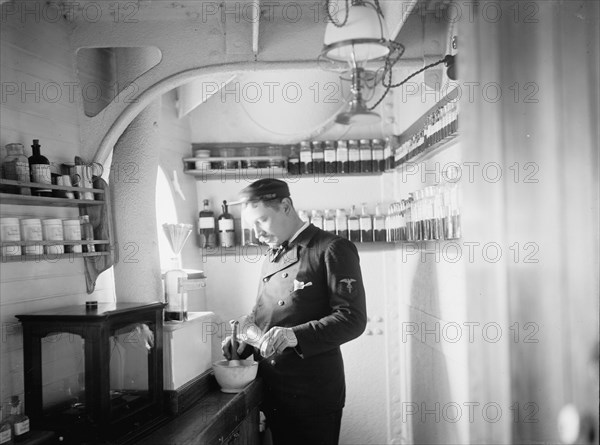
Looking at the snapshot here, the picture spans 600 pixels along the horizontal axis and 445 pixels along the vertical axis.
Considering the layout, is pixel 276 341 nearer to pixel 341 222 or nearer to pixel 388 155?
pixel 341 222

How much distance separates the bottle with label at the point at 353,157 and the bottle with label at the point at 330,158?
0.45ft

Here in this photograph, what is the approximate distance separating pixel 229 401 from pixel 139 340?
54cm

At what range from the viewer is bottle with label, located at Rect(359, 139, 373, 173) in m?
5.11

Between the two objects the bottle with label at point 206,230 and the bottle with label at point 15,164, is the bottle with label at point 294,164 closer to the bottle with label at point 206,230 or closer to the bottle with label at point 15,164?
the bottle with label at point 206,230

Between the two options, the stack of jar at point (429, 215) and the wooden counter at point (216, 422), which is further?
the stack of jar at point (429, 215)

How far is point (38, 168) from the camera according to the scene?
109 inches

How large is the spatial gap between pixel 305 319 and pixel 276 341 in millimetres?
319

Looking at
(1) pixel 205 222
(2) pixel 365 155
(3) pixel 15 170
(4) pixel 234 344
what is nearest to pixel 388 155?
(2) pixel 365 155

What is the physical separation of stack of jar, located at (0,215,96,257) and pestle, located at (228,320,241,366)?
2.80 feet

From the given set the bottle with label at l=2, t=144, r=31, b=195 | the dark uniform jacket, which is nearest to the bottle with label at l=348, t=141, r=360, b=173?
the dark uniform jacket

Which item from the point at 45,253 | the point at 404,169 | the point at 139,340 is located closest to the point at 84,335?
the point at 139,340

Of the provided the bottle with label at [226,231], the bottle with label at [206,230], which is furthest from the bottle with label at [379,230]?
the bottle with label at [206,230]

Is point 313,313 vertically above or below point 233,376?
above

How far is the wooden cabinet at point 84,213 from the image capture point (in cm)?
264
